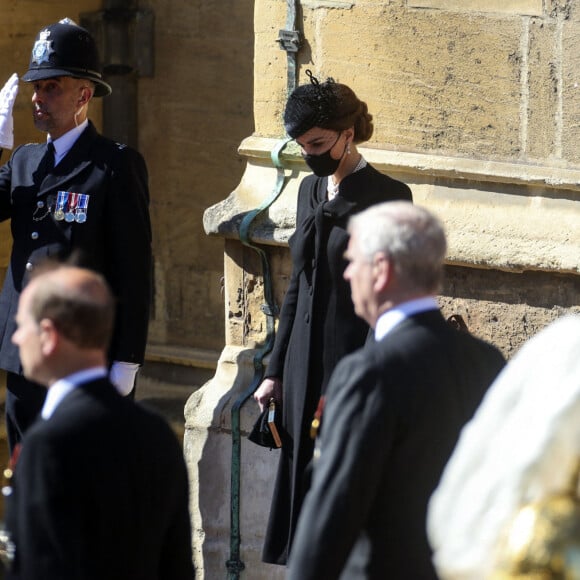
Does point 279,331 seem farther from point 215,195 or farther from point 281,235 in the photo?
point 215,195

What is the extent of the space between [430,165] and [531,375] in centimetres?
254

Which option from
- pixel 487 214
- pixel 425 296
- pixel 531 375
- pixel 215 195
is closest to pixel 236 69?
pixel 215 195

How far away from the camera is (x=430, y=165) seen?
194 inches

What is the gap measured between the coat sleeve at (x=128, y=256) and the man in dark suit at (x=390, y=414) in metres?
1.59

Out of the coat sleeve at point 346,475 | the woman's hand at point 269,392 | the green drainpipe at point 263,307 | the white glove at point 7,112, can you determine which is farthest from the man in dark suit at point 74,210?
the coat sleeve at point 346,475

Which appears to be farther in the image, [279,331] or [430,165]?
[430,165]

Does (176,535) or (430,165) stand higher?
(430,165)

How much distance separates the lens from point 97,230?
15.0ft

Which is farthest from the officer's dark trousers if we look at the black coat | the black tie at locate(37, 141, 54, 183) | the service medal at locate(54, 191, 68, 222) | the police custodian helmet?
the police custodian helmet

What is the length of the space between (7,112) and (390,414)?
7.58 ft

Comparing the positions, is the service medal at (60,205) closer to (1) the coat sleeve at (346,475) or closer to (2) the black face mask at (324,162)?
(2) the black face mask at (324,162)

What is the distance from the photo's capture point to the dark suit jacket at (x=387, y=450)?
291 centimetres

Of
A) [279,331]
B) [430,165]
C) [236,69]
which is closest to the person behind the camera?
[279,331]

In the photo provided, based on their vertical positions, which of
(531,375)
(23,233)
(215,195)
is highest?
(531,375)
